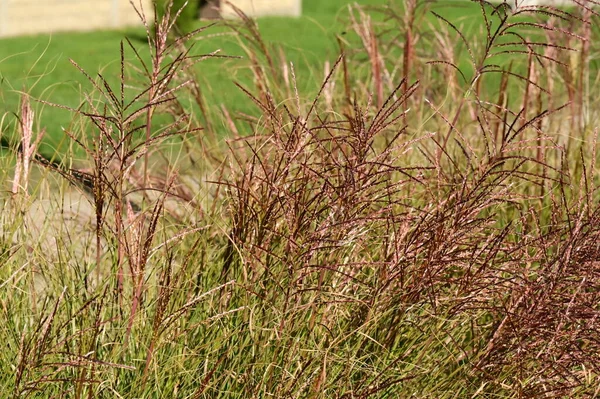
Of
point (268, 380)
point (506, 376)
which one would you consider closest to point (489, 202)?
point (506, 376)

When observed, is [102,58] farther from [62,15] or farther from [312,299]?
[312,299]

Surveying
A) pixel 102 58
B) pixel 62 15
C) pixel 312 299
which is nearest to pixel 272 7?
pixel 62 15

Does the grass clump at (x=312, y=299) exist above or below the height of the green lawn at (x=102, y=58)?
above

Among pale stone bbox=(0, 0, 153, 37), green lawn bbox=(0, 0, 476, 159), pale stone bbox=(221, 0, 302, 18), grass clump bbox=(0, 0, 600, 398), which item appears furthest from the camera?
pale stone bbox=(221, 0, 302, 18)

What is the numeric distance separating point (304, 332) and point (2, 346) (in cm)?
79

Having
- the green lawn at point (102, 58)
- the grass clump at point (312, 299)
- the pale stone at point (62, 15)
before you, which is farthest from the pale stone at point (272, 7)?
the grass clump at point (312, 299)

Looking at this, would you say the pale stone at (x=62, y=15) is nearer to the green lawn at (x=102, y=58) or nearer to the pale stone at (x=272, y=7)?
the green lawn at (x=102, y=58)

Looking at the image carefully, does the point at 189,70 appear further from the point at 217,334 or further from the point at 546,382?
the point at 546,382

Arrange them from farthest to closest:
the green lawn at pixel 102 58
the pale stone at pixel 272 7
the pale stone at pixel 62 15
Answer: the pale stone at pixel 272 7 < the pale stone at pixel 62 15 < the green lawn at pixel 102 58

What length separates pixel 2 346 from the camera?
8.79 feet

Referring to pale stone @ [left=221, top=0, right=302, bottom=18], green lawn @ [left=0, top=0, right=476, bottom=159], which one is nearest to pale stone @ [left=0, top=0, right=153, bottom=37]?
green lawn @ [left=0, top=0, right=476, bottom=159]

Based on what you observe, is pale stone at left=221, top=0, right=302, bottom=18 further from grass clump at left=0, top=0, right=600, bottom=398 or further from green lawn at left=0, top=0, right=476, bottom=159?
grass clump at left=0, top=0, right=600, bottom=398

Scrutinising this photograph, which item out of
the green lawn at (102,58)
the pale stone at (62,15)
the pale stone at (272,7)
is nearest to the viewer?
the green lawn at (102,58)

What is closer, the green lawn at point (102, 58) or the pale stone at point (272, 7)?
the green lawn at point (102, 58)
